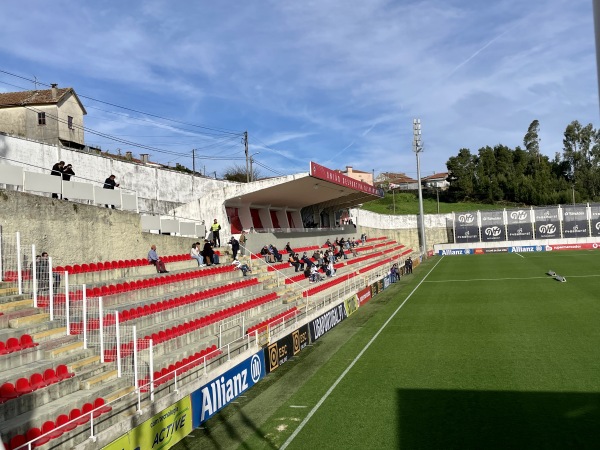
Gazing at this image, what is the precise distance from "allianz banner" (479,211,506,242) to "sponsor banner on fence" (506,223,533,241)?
2.32 ft

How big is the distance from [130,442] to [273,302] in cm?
1076

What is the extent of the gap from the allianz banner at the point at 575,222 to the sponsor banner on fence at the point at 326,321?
41219 mm

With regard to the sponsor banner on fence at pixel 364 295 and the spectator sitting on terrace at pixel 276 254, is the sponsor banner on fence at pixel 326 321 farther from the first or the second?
the spectator sitting on terrace at pixel 276 254

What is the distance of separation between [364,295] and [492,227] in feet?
113

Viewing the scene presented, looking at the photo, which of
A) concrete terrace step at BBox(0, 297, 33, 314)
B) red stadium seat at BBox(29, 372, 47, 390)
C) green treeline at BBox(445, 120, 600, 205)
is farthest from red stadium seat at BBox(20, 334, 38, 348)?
green treeline at BBox(445, 120, 600, 205)

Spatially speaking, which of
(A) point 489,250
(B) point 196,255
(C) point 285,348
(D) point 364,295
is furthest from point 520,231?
(C) point 285,348

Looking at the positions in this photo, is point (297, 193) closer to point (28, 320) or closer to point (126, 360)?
point (126, 360)

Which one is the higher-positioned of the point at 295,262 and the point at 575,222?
the point at 575,222

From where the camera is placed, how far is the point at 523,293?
22641mm

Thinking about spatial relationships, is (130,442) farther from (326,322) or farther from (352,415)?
(326,322)

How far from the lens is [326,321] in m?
16.9

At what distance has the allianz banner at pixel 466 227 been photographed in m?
53.2

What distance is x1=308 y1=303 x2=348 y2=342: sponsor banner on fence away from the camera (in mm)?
15602

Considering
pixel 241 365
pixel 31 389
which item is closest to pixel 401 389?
pixel 241 365
